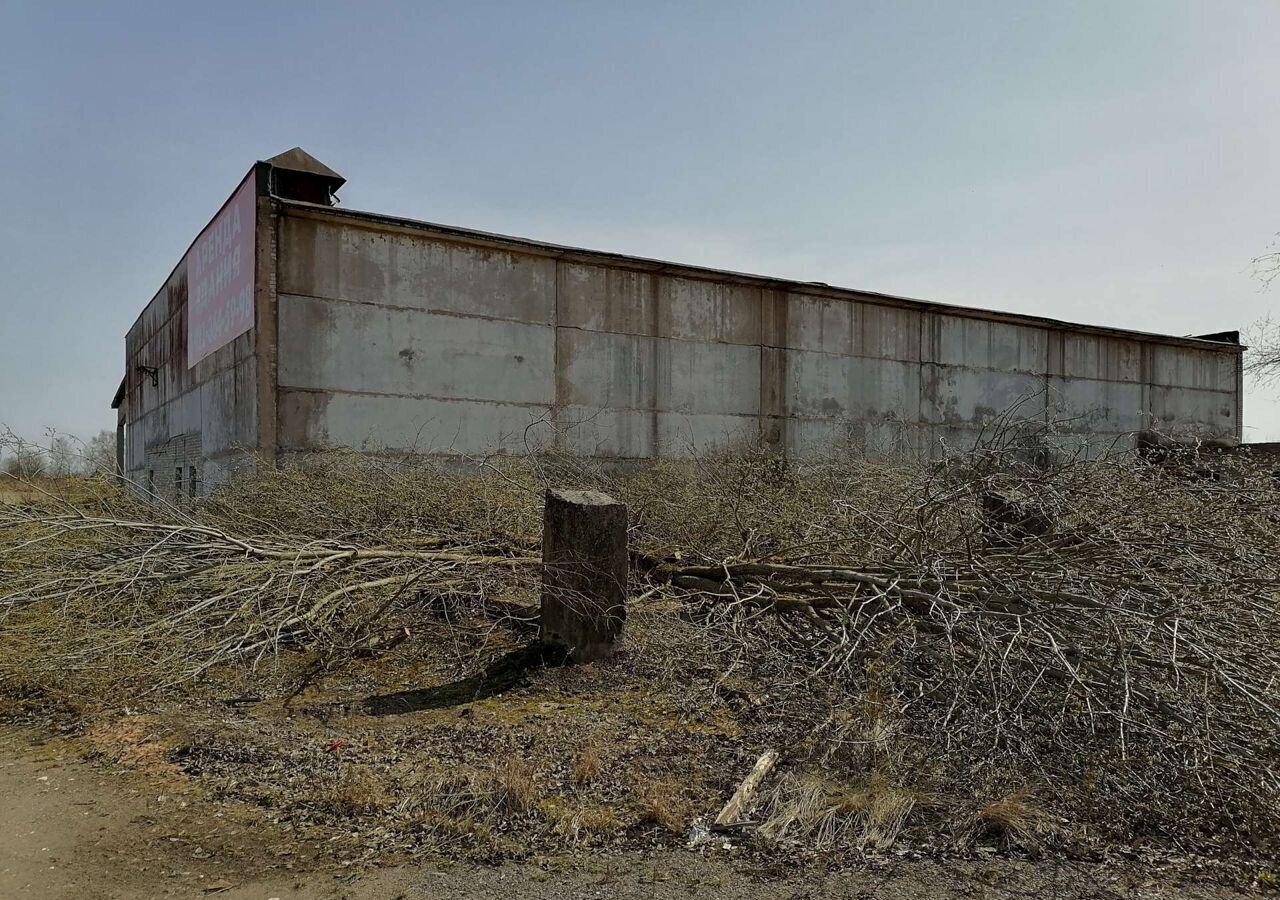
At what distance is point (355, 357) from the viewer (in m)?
11.0

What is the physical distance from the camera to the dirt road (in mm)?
2982

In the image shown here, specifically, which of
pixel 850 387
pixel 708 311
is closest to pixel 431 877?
pixel 708 311

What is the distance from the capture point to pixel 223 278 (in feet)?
39.5

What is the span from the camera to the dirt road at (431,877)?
2982 millimetres

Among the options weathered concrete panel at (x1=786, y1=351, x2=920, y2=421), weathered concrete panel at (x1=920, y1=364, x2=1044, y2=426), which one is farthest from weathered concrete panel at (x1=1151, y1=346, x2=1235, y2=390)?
weathered concrete panel at (x1=786, y1=351, x2=920, y2=421)

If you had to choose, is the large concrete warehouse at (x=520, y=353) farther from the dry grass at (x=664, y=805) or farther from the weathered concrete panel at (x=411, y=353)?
the dry grass at (x=664, y=805)

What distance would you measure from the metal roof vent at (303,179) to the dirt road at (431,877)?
8973mm

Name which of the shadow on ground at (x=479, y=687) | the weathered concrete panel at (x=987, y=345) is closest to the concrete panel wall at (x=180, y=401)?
the shadow on ground at (x=479, y=687)

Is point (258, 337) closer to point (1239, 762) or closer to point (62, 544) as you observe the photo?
point (62, 544)

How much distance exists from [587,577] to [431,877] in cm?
263

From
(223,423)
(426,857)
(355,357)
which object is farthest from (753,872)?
(223,423)

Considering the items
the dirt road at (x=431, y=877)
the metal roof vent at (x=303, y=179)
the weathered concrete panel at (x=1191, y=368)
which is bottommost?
the dirt road at (x=431, y=877)

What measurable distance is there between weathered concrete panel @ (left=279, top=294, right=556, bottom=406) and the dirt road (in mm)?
7853

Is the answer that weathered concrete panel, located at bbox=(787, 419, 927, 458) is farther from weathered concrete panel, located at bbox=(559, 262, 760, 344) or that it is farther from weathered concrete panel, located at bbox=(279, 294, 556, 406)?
weathered concrete panel, located at bbox=(279, 294, 556, 406)
